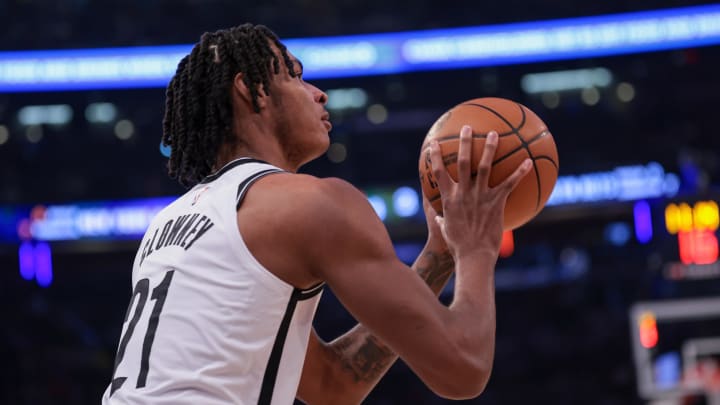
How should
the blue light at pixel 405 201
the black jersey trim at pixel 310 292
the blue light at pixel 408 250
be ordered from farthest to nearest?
the blue light at pixel 408 250, the blue light at pixel 405 201, the black jersey trim at pixel 310 292

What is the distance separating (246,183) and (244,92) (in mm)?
343

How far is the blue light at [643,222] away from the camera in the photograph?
12508mm

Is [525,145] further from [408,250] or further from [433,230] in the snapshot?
[408,250]

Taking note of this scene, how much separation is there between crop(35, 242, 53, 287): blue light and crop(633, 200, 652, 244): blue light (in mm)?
8070

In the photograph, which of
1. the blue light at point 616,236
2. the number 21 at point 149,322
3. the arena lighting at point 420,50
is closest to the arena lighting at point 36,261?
the arena lighting at point 420,50

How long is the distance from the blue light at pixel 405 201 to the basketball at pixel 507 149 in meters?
11.0

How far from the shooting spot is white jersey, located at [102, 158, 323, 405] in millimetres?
2023

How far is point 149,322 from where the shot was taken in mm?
2123

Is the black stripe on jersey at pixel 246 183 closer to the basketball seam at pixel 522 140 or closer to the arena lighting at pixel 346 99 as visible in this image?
the basketball seam at pixel 522 140

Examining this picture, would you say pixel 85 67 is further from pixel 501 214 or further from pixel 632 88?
pixel 501 214

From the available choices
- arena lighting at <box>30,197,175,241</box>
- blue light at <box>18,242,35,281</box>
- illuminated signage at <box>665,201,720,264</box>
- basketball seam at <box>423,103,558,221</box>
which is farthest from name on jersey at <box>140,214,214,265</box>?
blue light at <box>18,242,35,281</box>

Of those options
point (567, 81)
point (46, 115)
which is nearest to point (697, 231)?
point (567, 81)

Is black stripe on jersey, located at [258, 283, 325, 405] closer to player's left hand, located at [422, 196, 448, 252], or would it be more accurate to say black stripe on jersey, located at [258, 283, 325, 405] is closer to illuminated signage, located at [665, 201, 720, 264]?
player's left hand, located at [422, 196, 448, 252]

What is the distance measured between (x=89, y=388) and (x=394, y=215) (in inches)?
219
